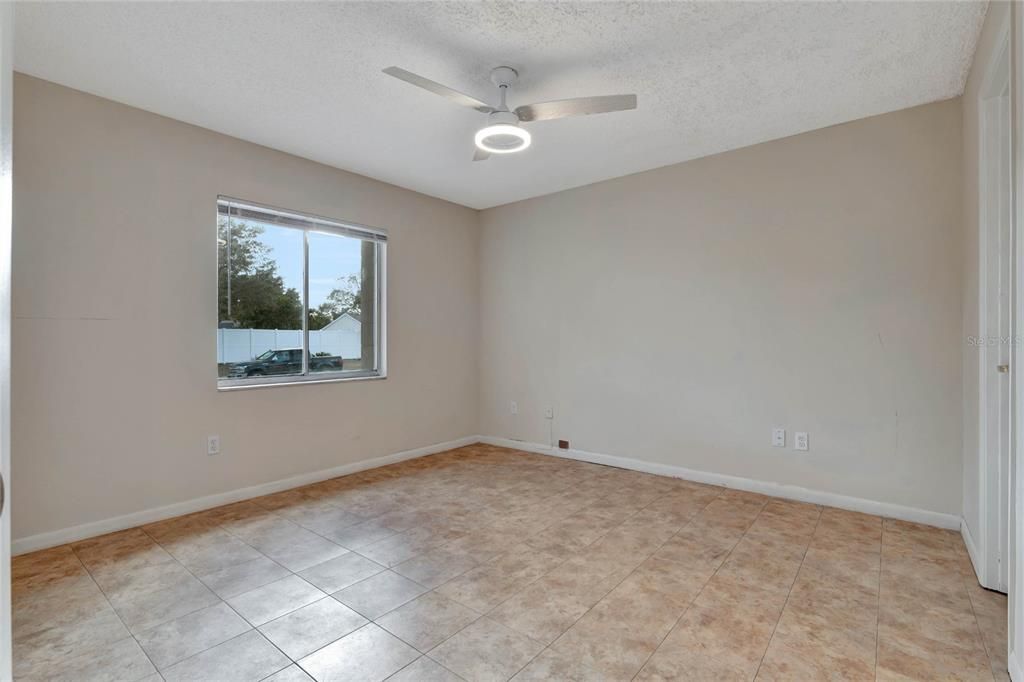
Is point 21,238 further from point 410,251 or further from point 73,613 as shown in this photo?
point 410,251

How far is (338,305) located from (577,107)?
2697mm

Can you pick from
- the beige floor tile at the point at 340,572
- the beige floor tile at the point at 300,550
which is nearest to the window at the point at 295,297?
the beige floor tile at the point at 300,550

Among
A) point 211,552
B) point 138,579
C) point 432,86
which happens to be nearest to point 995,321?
point 432,86

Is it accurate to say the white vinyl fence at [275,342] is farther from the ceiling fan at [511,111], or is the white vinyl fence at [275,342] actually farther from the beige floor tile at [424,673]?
the beige floor tile at [424,673]

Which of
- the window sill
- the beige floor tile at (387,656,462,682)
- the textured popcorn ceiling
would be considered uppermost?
the textured popcorn ceiling

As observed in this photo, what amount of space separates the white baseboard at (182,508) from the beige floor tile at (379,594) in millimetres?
1635

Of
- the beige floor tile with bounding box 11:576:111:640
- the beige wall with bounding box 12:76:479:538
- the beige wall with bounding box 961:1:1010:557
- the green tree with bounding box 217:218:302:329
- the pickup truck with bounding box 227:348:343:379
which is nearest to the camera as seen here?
the beige floor tile with bounding box 11:576:111:640

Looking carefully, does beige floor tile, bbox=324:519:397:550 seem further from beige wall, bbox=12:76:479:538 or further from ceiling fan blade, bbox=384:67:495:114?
ceiling fan blade, bbox=384:67:495:114

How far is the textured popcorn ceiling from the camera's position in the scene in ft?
6.82

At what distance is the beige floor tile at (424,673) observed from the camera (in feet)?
5.18

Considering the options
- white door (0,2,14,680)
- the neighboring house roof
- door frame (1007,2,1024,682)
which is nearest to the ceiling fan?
door frame (1007,2,1024,682)

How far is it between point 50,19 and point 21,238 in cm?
112

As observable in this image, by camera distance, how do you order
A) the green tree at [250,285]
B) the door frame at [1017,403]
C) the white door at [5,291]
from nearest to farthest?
the white door at [5,291]
the door frame at [1017,403]
the green tree at [250,285]

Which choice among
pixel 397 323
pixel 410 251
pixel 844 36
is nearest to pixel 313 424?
pixel 397 323
